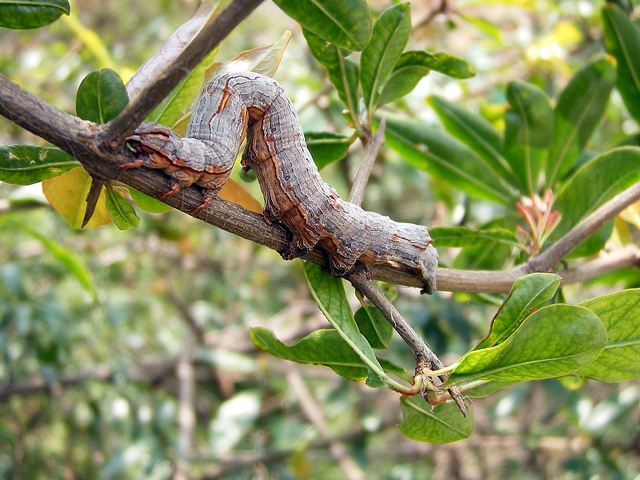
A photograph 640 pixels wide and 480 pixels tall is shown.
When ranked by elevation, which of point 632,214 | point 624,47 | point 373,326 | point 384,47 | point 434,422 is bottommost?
point 434,422

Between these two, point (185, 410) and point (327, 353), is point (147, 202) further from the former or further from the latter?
point (185, 410)

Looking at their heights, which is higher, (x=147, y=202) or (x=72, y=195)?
(x=72, y=195)

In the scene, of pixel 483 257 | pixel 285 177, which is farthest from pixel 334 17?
pixel 483 257

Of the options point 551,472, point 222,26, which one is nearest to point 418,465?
point 551,472

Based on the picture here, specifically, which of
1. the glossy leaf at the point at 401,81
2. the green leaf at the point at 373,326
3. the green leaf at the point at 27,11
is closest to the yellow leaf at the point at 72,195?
the green leaf at the point at 27,11

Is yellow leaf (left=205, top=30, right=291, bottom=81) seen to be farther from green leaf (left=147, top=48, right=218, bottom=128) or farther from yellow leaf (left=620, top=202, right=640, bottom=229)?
yellow leaf (left=620, top=202, right=640, bottom=229)

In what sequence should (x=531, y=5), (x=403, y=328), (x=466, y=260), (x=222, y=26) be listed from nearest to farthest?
1. (x=222, y=26)
2. (x=403, y=328)
3. (x=466, y=260)
4. (x=531, y=5)

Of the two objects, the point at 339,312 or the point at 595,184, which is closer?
the point at 339,312

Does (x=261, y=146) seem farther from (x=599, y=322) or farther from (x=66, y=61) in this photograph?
(x=66, y=61)
